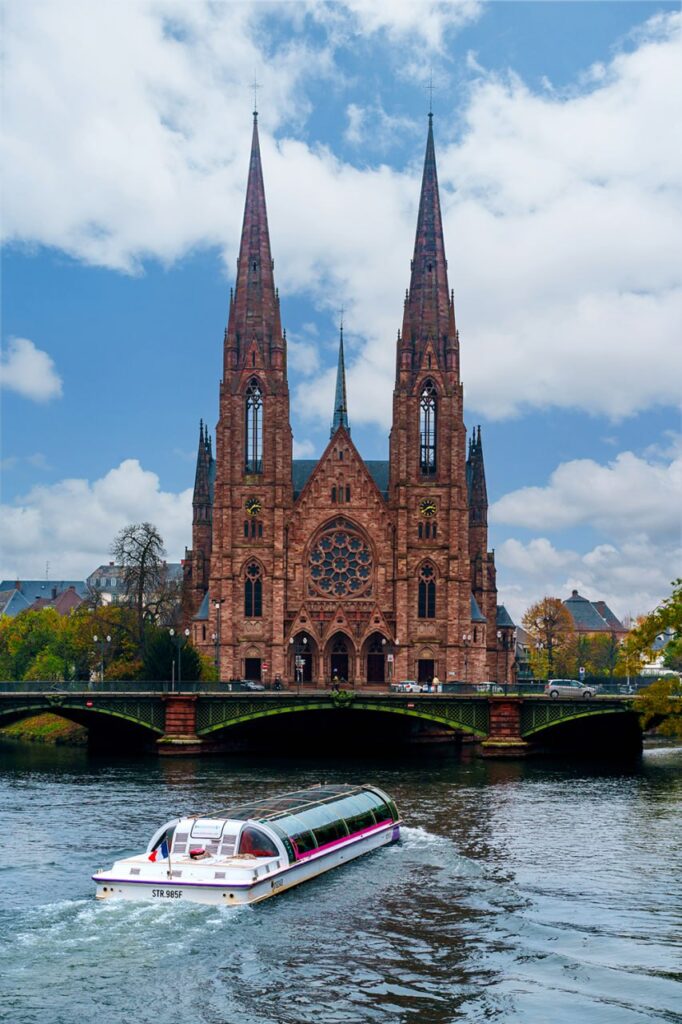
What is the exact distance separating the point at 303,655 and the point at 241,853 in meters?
80.6

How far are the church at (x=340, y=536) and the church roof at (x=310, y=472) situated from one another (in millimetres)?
8010

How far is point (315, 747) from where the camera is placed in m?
93.3

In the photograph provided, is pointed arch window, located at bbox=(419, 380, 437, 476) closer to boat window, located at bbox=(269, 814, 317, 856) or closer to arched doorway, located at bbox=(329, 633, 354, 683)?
arched doorway, located at bbox=(329, 633, 354, 683)

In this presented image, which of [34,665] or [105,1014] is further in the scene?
[34,665]

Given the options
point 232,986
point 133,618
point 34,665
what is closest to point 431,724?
point 133,618

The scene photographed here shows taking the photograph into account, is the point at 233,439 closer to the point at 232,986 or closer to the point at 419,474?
the point at 419,474

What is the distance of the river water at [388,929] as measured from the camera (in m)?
28.0

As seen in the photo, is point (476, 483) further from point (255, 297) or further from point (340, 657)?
point (255, 297)

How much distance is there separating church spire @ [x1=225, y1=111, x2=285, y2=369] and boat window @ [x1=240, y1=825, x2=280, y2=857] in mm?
85525

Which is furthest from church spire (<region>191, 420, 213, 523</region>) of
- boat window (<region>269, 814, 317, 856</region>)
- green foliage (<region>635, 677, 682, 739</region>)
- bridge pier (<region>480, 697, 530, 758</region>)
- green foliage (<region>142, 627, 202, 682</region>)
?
boat window (<region>269, 814, 317, 856</region>)

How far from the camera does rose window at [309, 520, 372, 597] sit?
4727 inches

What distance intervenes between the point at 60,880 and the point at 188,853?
16.2 ft

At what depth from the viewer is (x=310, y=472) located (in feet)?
434

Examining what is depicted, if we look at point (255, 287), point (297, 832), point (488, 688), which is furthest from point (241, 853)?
point (255, 287)
